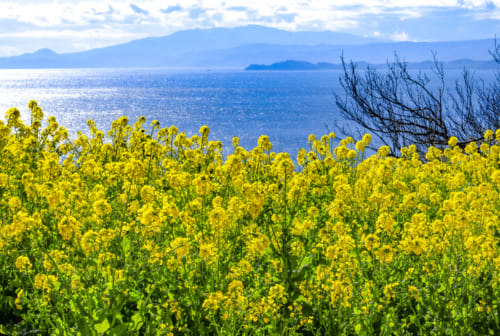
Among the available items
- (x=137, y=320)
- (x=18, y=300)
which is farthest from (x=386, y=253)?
(x=18, y=300)

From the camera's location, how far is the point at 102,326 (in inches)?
133

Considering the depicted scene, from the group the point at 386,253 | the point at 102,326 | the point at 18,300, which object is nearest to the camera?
the point at 102,326

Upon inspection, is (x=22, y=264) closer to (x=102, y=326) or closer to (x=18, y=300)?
(x=18, y=300)

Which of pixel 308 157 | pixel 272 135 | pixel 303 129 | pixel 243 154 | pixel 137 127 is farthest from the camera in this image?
pixel 303 129

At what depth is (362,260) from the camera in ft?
14.0

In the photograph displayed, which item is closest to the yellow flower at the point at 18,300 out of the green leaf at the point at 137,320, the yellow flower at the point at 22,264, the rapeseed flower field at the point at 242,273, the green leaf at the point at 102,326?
the rapeseed flower field at the point at 242,273

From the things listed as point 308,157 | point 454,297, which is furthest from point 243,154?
point 454,297

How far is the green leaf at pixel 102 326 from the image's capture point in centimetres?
336

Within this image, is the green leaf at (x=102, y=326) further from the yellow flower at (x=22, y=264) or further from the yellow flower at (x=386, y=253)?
the yellow flower at (x=386, y=253)

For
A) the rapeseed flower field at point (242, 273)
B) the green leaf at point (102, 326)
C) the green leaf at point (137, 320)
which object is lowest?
the green leaf at point (137, 320)

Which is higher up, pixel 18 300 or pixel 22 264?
pixel 22 264

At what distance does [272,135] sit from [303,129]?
6.56m

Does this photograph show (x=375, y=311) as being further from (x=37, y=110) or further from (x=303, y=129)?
(x=303, y=129)

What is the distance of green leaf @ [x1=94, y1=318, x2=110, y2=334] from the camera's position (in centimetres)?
336
